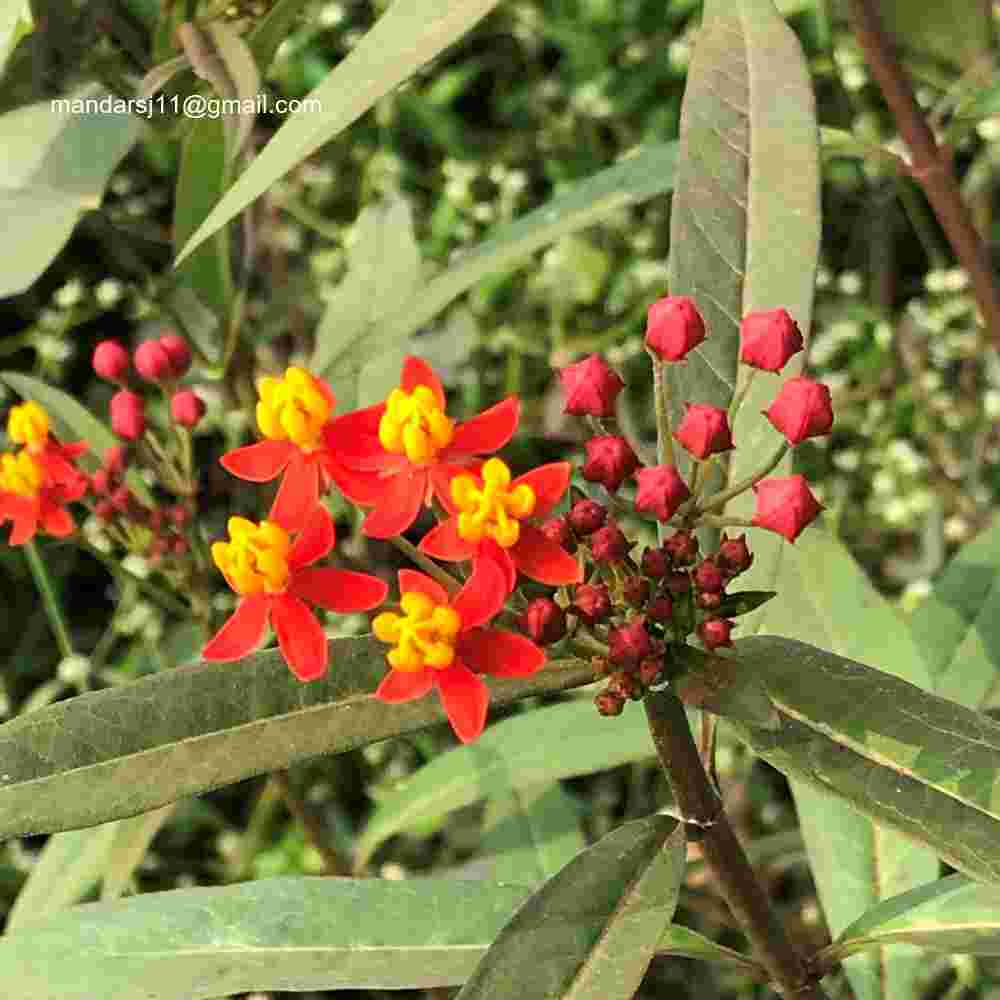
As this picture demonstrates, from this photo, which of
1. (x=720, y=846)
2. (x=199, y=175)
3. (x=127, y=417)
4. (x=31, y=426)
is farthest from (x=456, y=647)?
(x=199, y=175)

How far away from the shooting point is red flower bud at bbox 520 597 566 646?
3.10ft

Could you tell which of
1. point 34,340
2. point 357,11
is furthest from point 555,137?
point 34,340

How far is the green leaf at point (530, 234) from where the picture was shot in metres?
1.59

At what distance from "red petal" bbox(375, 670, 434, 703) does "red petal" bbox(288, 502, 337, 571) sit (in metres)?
0.09

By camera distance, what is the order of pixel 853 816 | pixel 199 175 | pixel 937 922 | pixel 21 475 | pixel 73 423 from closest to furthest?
pixel 937 922 → pixel 21 475 → pixel 853 816 → pixel 199 175 → pixel 73 423

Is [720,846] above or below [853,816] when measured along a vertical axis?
above

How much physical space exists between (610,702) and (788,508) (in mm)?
153

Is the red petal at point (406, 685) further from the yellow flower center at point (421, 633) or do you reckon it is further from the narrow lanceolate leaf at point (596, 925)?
the narrow lanceolate leaf at point (596, 925)

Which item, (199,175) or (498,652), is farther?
(199,175)

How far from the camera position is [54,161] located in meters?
1.61

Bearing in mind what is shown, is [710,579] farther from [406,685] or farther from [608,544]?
[406,685]

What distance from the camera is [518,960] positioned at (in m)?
0.97

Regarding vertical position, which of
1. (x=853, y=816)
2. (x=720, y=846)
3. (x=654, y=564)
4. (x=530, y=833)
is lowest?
(x=530, y=833)

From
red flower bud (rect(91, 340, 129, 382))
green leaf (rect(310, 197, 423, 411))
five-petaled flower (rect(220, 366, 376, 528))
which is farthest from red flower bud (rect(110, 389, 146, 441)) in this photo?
five-petaled flower (rect(220, 366, 376, 528))
